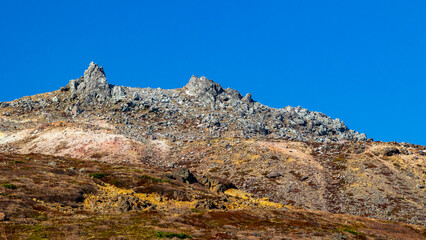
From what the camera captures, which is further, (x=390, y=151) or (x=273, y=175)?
(x=390, y=151)

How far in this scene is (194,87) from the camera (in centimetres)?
19312

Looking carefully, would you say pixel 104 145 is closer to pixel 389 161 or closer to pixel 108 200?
pixel 108 200

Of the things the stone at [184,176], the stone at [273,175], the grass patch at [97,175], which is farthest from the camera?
the stone at [273,175]

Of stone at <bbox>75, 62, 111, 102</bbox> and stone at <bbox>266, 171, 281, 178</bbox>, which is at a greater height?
stone at <bbox>75, 62, 111, 102</bbox>

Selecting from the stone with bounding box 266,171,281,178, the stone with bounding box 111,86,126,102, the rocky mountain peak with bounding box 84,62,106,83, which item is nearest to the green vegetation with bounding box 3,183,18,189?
the stone with bounding box 266,171,281,178

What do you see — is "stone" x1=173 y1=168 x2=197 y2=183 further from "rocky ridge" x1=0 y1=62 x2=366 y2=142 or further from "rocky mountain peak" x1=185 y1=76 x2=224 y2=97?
"rocky mountain peak" x1=185 y1=76 x2=224 y2=97

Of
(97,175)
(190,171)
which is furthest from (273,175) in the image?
(97,175)

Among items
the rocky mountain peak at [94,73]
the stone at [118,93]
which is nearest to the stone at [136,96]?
the stone at [118,93]

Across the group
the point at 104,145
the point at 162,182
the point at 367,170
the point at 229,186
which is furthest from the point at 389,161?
the point at 104,145

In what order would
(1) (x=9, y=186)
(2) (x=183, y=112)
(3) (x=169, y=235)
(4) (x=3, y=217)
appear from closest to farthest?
(3) (x=169, y=235)
(4) (x=3, y=217)
(1) (x=9, y=186)
(2) (x=183, y=112)

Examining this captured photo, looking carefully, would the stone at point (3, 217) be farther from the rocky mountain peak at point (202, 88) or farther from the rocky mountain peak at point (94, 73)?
the rocky mountain peak at point (202, 88)

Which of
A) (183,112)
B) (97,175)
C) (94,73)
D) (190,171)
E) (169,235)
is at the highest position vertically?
(94,73)

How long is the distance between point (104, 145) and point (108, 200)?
208 ft

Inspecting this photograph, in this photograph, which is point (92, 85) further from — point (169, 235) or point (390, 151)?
point (169, 235)
